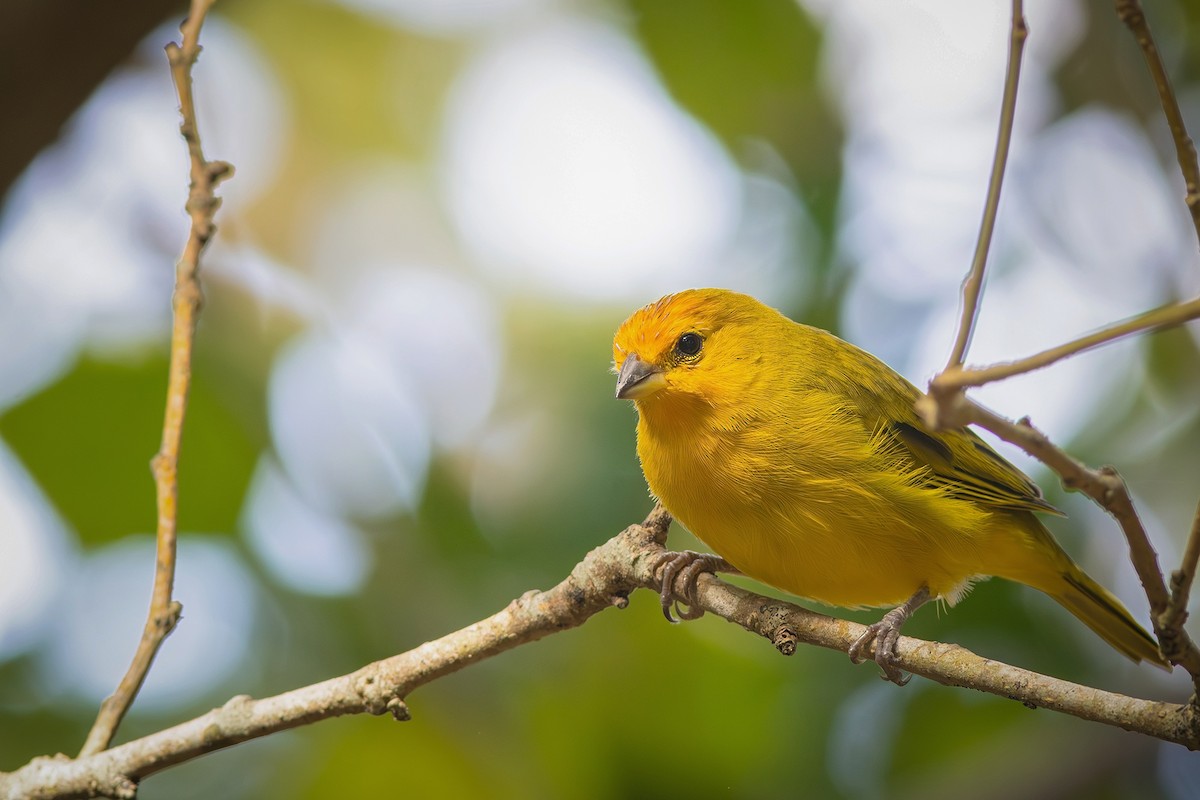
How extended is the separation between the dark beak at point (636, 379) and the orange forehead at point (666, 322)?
1.9 inches

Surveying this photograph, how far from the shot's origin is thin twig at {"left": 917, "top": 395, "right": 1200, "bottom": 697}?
1.41 m

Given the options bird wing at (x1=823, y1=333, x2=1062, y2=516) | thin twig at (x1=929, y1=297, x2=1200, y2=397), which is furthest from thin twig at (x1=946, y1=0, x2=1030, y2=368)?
bird wing at (x1=823, y1=333, x2=1062, y2=516)

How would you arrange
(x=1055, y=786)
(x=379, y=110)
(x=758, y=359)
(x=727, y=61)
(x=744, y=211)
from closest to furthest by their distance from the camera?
(x=758, y=359) → (x=1055, y=786) → (x=744, y=211) → (x=727, y=61) → (x=379, y=110)

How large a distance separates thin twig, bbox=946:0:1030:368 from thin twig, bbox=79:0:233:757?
1626 millimetres

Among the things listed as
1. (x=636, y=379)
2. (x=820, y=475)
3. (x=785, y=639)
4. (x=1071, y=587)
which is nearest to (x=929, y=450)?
(x=820, y=475)

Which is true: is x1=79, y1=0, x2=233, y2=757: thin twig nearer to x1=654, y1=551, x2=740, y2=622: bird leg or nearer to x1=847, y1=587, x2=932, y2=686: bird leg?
x1=654, y1=551, x2=740, y2=622: bird leg

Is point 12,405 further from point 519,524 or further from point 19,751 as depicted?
point 519,524

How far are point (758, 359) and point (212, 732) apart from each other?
1.87 meters

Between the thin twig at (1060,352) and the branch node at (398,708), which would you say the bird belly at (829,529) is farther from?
the thin twig at (1060,352)

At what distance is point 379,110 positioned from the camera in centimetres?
585

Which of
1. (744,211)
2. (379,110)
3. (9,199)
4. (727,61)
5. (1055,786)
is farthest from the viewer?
(379,110)

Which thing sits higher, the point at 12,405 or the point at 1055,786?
the point at 12,405

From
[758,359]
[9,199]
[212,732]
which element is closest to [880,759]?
[758,359]

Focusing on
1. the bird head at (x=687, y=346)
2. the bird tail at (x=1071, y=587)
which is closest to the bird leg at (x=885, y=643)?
the bird tail at (x=1071, y=587)
